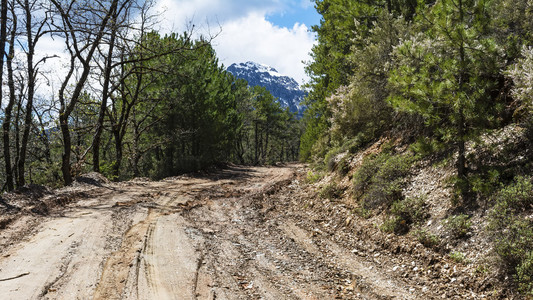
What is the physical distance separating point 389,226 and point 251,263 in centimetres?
305

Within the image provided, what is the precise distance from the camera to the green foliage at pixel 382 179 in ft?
23.7

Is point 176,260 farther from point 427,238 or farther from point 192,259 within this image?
point 427,238

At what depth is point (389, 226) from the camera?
6414 millimetres

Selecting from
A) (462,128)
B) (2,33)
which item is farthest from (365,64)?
(2,33)

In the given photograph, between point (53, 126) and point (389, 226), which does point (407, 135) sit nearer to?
point (389, 226)

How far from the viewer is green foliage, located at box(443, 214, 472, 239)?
5121 millimetres

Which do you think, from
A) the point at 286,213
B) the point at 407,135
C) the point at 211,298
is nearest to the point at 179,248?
the point at 211,298

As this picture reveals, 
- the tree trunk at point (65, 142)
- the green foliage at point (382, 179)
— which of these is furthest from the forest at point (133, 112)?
the green foliage at point (382, 179)

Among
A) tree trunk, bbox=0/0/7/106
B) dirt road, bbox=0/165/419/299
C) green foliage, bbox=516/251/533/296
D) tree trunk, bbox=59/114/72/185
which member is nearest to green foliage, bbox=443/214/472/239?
green foliage, bbox=516/251/533/296

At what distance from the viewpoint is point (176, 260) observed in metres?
5.05

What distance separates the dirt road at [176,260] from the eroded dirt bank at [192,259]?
1cm

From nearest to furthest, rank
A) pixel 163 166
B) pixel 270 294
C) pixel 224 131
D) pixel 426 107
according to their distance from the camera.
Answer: pixel 270 294, pixel 426 107, pixel 163 166, pixel 224 131

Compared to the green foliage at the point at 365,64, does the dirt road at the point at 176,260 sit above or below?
below

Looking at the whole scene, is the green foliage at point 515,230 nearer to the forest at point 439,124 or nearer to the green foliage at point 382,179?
the forest at point 439,124
